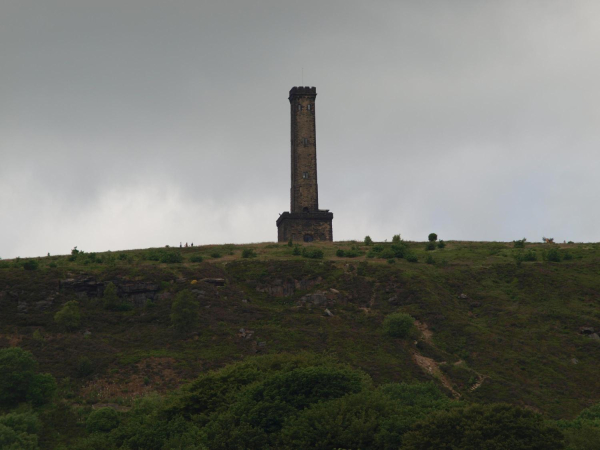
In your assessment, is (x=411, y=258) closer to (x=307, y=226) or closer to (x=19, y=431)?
(x=307, y=226)

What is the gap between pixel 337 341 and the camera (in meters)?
62.6

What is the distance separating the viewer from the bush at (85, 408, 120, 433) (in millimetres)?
46531

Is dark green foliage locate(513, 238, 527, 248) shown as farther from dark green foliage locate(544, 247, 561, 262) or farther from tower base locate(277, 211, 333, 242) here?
tower base locate(277, 211, 333, 242)

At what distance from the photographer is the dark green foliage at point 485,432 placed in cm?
3609

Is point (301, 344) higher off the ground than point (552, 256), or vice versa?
point (552, 256)

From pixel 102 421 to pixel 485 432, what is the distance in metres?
23.4

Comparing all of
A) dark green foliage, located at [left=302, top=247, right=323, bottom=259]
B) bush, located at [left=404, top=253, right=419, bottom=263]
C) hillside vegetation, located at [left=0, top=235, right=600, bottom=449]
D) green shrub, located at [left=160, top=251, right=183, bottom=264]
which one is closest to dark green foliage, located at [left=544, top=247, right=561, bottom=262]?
hillside vegetation, located at [left=0, top=235, right=600, bottom=449]

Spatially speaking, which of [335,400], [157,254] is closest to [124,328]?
[157,254]

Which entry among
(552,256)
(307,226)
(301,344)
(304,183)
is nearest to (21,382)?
→ (301,344)

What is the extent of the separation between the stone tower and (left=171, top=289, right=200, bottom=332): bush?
31.9 m

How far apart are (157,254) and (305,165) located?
25079 millimetres

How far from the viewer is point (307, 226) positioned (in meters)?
96.1

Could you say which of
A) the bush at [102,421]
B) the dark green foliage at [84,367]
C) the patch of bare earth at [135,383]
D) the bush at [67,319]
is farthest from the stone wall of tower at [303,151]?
the bush at [102,421]

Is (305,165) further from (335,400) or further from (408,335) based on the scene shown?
(335,400)
